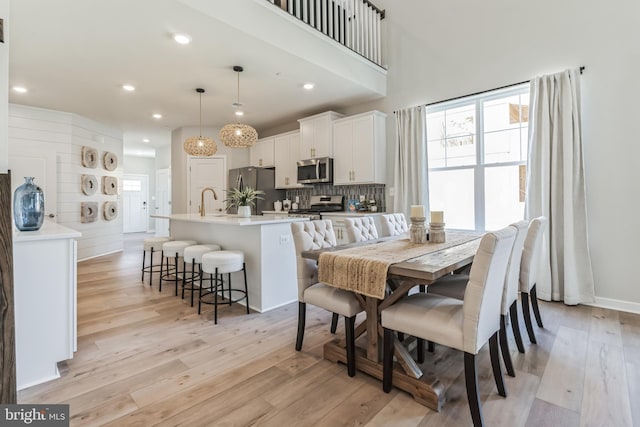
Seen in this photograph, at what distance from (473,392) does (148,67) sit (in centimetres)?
434

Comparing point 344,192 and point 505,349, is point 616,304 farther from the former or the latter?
point 344,192

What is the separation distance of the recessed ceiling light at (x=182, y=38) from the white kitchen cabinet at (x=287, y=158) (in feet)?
9.66

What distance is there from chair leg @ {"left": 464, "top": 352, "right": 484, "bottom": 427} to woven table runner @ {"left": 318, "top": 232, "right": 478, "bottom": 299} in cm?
51

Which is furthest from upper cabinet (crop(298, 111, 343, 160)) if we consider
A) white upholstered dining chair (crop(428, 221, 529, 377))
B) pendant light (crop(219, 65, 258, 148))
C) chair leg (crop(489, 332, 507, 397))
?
chair leg (crop(489, 332, 507, 397))

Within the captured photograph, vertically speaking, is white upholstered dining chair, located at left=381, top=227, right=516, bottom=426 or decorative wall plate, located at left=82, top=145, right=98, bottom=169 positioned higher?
decorative wall plate, located at left=82, top=145, right=98, bottom=169

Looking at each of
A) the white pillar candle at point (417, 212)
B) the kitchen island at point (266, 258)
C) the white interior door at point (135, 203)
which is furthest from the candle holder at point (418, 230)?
the white interior door at point (135, 203)

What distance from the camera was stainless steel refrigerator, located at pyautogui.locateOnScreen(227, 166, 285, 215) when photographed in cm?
617

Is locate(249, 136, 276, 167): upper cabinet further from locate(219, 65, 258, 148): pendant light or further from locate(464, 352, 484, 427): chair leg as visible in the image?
locate(464, 352, 484, 427): chair leg

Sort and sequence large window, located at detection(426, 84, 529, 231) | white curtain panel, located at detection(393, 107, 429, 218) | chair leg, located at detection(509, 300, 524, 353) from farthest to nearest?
white curtain panel, located at detection(393, 107, 429, 218), large window, located at detection(426, 84, 529, 231), chair leg, located at detection(509, 300, 524, 353)

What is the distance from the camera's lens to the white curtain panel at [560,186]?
322 centimetres

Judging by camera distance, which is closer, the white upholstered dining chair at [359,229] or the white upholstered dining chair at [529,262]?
the white upholstered dining chair at [529,262]

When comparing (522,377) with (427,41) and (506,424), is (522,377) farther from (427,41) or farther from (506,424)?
(427,41)

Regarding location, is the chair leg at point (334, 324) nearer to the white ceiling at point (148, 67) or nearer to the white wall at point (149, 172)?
the white ceiling at point (148, 67)

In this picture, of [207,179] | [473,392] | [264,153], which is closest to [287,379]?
[473,392]
